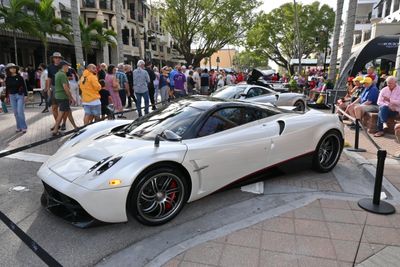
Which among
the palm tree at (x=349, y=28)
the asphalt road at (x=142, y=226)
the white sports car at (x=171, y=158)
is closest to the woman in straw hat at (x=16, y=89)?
the asphalt road at (x=142, y=226)

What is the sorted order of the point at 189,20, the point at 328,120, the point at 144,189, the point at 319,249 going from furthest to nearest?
the point at 189,20 → the point at 328,120 → the point at 144,189 → the point at 319,249

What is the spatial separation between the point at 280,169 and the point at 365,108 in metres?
4.95

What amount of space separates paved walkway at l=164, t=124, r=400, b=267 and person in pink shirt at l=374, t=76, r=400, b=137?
4.30 metres

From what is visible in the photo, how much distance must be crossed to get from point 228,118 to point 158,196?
52.4 inches

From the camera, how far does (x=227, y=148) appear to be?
376 centimetres

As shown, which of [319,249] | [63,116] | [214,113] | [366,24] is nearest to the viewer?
[319,249]

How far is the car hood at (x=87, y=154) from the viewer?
3.27m

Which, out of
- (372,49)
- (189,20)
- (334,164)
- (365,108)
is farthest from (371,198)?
(189,20)

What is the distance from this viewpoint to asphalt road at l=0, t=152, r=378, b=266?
2.91 metres

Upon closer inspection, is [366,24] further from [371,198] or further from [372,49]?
[371,198]

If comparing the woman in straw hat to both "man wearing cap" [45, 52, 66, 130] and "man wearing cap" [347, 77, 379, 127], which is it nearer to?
"man wearing cap" [45, 52, 66, 130]

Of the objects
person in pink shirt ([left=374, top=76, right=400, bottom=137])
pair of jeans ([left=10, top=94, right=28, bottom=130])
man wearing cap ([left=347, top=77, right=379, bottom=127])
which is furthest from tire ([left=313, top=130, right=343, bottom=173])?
pair of jeans ([left=10, top=94, right=28, bottom=130])

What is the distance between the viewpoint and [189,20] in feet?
109

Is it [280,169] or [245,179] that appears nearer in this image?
[245,179]
